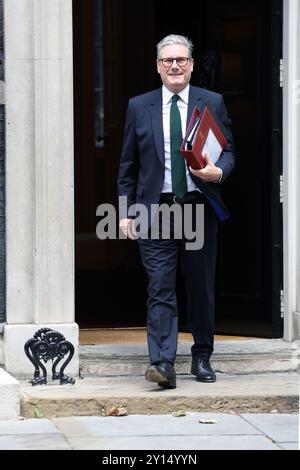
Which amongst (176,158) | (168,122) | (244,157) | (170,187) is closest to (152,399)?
(170,187)

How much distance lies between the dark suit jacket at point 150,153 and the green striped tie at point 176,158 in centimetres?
7

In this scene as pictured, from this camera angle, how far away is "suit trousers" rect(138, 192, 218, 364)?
7.26 m

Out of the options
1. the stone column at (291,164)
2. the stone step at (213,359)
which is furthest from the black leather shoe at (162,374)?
the stone column at (291,164)

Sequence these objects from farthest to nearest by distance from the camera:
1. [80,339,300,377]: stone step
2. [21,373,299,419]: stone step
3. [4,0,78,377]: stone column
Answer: [80,339,300,377]: stone step
[4,0,78,377]: stone column
[21,373,299,419]: stone step

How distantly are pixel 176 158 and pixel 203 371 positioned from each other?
4.39 feet

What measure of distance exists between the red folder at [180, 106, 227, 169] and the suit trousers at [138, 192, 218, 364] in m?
0.30

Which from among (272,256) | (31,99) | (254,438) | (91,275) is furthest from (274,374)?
(91,275)

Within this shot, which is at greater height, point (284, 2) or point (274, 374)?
point (284, 2)

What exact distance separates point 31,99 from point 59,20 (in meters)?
0.52

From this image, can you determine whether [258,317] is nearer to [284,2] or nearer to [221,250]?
[221,250]

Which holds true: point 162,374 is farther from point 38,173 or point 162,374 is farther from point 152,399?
point 38,173

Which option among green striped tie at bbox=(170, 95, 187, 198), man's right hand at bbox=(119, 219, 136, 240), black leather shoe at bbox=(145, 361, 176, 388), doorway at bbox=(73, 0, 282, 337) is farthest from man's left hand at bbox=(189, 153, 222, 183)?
doorway at bbox=(73, 0, 282, 337)

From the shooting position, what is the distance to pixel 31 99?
7.55 metres

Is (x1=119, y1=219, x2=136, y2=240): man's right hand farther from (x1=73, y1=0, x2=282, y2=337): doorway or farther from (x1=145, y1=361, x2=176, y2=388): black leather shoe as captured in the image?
(x1=73, y1=0, x2=282, y2=337): doorway
